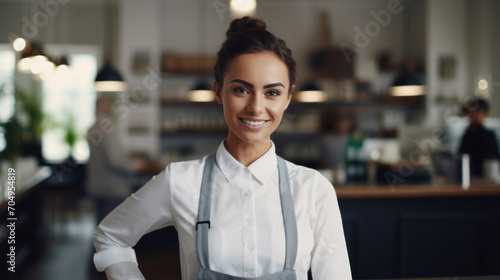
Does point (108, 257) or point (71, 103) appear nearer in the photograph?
point (108, 257)

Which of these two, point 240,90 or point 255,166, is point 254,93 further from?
point 255,166

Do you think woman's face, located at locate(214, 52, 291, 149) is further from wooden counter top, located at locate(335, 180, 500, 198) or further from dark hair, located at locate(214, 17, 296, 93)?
wooden counter top, located at locate(335, 180, 500, 198)

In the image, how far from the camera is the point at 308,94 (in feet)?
20.0

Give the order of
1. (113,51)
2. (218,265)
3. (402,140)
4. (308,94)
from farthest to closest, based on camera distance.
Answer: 1. (113,51)
2. (308,94)
3. (402,140)
4. (218,265)

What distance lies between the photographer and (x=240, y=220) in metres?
1.10

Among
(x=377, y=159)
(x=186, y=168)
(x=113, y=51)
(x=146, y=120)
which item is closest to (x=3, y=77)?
(x=113, y=51)

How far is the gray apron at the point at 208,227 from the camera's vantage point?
105 cm

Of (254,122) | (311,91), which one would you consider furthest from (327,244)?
(311,91)

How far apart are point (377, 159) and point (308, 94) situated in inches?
57.8

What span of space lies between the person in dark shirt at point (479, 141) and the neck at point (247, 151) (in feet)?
13.4

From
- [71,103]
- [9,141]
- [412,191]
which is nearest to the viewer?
[412,191]

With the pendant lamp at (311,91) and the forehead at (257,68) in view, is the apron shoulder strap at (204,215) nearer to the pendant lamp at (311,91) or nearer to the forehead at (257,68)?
the forehead at (257,68)

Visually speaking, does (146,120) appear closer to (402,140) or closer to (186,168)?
(402,140)

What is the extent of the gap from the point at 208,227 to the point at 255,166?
0.19 meters
